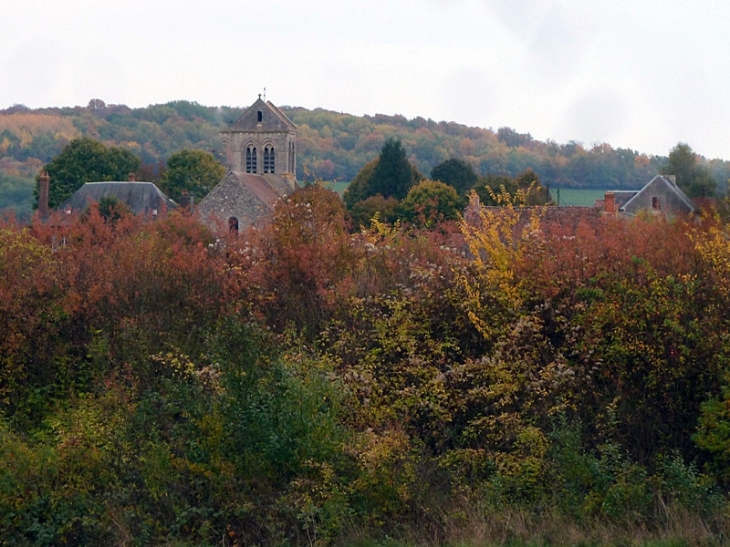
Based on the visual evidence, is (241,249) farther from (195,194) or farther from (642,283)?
(195,194)

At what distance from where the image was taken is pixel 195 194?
78.6 m

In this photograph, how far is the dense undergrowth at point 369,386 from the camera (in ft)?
32.9

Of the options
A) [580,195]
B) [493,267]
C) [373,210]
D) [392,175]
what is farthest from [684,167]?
[493,267]

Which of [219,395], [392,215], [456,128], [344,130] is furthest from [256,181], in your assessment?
[456,128]

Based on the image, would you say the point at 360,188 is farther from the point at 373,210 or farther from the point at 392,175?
the point at 373,210

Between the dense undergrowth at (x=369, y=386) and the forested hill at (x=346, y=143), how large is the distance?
85975 millimetres

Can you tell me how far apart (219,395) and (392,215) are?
41.1m

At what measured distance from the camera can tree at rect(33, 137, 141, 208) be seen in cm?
7331

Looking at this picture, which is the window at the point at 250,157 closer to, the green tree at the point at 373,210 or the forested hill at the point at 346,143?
the green tree at the point at 373,210

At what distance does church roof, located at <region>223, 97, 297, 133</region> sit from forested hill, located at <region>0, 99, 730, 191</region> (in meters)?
26.5

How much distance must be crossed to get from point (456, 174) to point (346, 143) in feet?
157

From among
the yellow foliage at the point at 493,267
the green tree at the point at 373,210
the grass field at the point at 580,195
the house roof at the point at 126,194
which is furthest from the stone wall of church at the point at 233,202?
the grass field at the point at 580,195

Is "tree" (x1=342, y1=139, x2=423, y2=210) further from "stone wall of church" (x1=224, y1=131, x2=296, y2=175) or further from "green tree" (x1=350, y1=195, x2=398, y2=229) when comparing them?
"green tree" (x1=350, y1=195, x2=398, y2=229)

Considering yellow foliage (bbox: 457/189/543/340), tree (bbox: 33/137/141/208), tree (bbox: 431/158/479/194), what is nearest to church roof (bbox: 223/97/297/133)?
tree (bbox: 33/137/141/208)
